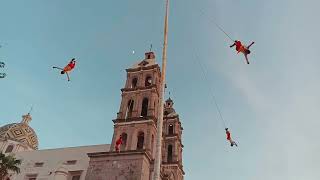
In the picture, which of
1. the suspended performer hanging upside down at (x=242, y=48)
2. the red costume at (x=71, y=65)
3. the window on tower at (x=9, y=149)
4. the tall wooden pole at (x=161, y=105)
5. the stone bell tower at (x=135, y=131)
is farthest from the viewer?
the window on tower at (x=9, y=149)

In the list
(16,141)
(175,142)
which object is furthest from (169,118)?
(16,141)

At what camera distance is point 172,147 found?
44.6m

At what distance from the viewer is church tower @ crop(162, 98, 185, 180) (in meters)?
42.1

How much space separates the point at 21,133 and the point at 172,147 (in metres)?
36.8

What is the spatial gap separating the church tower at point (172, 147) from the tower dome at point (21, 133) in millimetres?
32074

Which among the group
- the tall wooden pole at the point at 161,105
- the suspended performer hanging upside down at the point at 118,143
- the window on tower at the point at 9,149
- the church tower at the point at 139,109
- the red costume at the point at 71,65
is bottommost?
the tall wooden pole at the point at 161,105

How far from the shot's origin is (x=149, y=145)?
31500mm

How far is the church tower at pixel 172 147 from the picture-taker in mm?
42062

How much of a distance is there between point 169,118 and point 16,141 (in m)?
33.9

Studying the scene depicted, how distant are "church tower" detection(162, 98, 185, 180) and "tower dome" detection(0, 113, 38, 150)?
32.1 meters

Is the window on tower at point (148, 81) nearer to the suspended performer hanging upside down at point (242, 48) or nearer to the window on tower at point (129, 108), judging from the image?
the window on tower at point (129, 108)

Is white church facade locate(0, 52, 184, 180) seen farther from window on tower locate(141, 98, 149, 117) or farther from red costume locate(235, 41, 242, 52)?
red costume locate(235, 41, 242, 52)

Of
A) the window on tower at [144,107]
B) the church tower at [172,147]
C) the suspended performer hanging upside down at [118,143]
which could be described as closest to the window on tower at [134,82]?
the window on tower at [144,107]

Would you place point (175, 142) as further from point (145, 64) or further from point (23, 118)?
point (23, 118)
